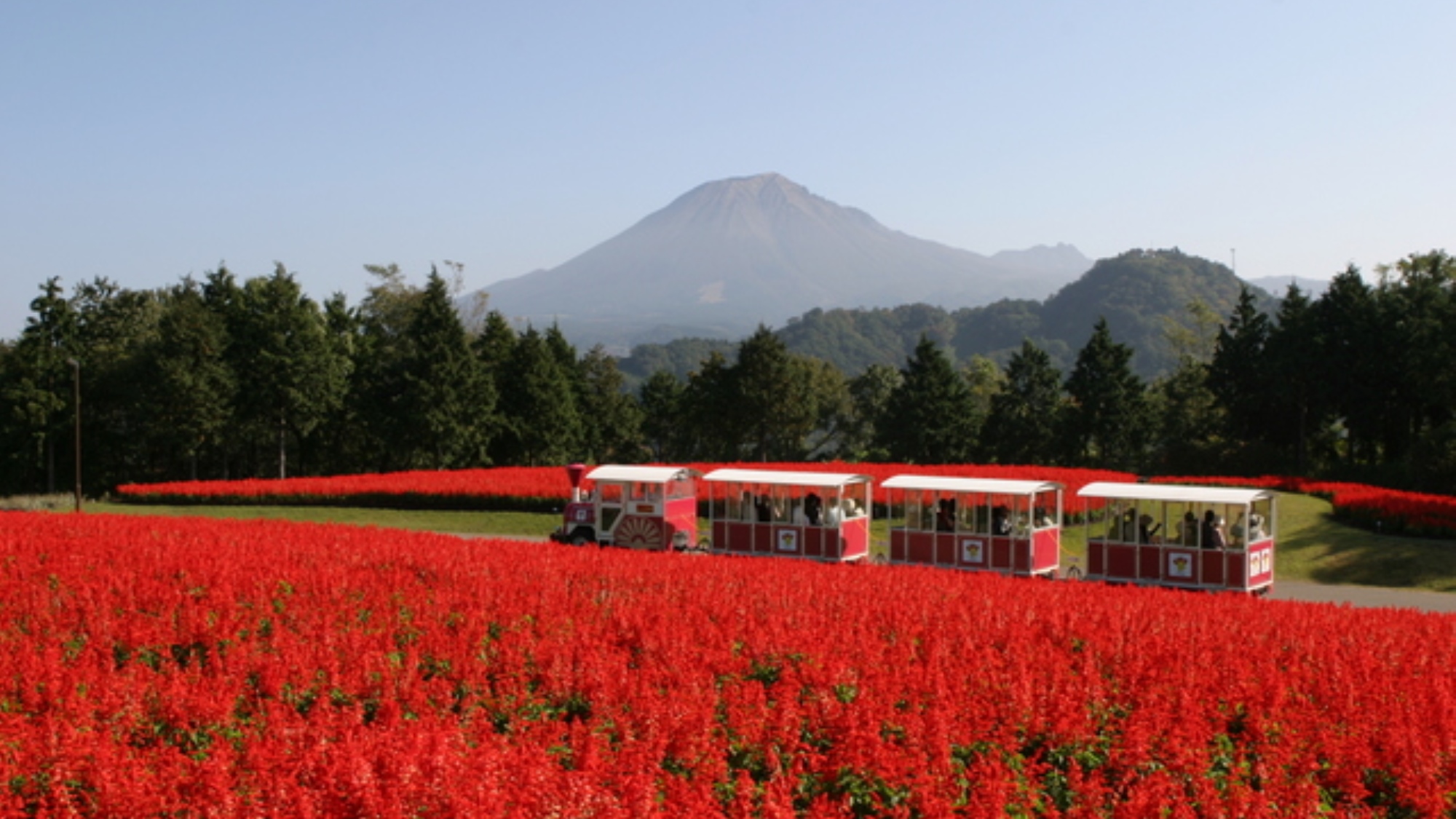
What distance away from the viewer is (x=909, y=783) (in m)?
8.13

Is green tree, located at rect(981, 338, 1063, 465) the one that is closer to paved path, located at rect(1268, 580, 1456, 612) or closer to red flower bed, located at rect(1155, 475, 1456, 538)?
red flower bed, located at rect(1155, 475, 1456, 538)

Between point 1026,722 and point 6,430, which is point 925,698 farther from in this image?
point 6,430

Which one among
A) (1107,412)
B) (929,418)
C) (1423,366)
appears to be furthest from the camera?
(929,418)

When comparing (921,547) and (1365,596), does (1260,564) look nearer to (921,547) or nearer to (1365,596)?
(1365,596)

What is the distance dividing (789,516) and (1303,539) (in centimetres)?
1371

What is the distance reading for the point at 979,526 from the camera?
76.9 feet

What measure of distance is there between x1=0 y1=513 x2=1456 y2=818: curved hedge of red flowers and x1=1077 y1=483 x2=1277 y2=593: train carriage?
5.70 metres

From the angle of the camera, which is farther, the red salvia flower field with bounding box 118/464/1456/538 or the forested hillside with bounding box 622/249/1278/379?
the forested hillside with bounding box 622/249/1278/379

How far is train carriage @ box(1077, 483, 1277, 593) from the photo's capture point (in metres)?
21.3

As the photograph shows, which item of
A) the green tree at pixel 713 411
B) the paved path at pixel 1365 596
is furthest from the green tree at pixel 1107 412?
the paved path at pixel 1365 596

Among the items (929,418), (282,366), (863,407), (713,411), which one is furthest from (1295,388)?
(282,366)

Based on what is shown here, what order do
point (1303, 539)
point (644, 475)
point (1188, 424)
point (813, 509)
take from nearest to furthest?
point (813, 509)
point (644, 475)
point (1303, 539)
point (1188, 424)

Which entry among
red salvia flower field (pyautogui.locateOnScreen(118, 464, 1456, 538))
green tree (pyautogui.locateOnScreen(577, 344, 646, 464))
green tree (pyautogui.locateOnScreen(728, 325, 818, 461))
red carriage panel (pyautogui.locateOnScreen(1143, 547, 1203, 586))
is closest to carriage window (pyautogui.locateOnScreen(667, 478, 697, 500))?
red salvia flower field (pyautogui.locateOnScreen(118, 464, 1456, 538))

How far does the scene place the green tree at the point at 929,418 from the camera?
60.4m
